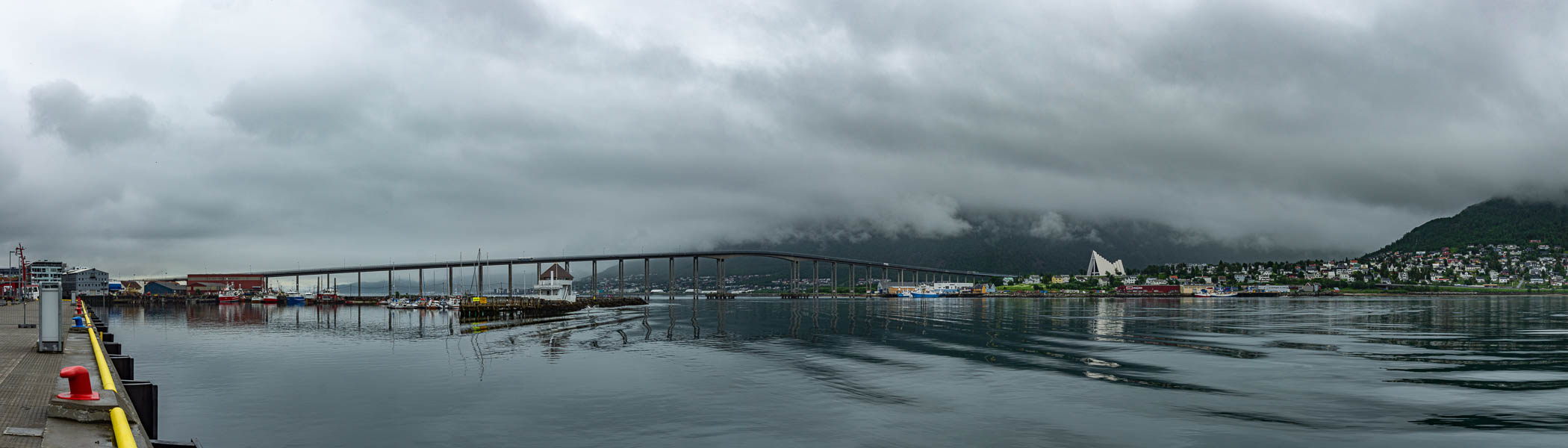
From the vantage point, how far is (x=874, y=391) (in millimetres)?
30188

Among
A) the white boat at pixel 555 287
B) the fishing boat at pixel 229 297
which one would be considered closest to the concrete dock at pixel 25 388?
the white boat at pixel 555 287

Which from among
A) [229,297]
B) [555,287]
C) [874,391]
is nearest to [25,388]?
[874,391]

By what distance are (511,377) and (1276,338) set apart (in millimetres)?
48568

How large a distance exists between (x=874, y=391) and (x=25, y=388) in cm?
2306

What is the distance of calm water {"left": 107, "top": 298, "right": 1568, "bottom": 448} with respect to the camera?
22062 mm

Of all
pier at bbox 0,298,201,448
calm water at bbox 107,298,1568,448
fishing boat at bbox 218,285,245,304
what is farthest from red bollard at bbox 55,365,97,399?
fishing boat at bbox 218,285,245,304

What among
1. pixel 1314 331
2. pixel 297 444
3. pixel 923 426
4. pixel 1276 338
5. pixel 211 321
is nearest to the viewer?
pixel 297 444

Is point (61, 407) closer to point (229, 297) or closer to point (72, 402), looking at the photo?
point (72, 402)

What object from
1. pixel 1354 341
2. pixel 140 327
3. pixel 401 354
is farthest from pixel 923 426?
pixel 140 327

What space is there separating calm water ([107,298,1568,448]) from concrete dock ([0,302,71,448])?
3580 mm

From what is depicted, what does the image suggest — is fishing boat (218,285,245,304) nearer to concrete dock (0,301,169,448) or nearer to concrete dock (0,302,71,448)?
concrete dock (0,302,71,448)

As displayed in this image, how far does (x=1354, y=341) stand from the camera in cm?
5078

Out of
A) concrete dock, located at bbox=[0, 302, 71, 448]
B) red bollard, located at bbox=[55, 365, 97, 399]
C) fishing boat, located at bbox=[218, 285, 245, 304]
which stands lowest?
fishing boat, located at bbox=[218, 285, 245, 304]

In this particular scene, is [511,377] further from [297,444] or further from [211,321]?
[211,321]
